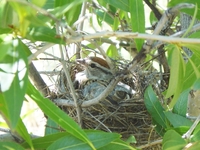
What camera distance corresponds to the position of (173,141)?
1440 millimetres

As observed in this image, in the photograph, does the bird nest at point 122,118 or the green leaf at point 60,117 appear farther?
the bird nest at point 122,118

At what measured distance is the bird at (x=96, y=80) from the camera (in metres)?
2.28

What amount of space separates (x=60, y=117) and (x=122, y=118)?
2.86ft

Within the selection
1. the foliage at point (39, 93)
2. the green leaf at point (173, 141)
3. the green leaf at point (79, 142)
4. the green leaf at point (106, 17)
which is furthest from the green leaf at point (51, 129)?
the green leaf at point (106, 17)

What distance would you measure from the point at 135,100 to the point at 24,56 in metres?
1.18

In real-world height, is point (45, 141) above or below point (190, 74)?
below

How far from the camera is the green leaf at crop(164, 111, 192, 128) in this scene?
1739mm

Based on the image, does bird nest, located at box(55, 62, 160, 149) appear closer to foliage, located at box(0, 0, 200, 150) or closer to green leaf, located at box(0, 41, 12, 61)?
foliage, located at box(0, 0, 200, 150)

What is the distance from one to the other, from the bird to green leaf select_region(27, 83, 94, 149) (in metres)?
0.94

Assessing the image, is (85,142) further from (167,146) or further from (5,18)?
(5,18)

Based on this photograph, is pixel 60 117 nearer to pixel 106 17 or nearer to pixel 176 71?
pixel 176 71

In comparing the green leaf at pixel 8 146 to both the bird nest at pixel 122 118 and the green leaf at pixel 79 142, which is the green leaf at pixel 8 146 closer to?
the green leaf at pixel 79 142

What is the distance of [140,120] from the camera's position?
6.94ft

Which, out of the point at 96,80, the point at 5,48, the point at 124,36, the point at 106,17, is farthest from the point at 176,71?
the point at 96,80
